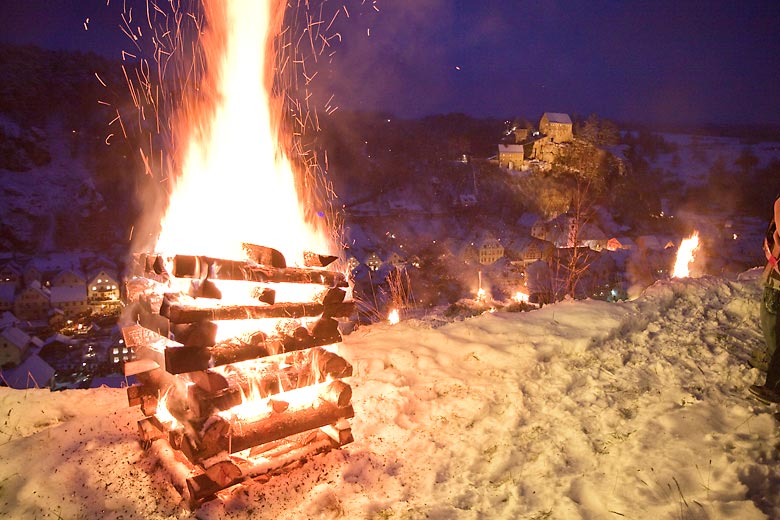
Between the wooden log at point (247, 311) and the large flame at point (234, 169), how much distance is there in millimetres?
790

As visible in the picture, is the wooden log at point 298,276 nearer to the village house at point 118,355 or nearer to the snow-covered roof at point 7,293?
the village house at point 118,355

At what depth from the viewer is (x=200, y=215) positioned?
211 inches

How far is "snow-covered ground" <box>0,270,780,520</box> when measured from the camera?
11.6 feet

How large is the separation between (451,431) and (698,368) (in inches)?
128

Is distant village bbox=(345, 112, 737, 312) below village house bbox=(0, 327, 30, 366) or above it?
above

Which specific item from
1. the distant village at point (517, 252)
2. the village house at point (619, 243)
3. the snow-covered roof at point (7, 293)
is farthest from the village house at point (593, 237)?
the snow-covered roof at point (7, 293)

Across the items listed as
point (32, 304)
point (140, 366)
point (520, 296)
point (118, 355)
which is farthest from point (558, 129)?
point (140, 366)

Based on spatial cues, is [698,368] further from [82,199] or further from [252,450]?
[82,199]

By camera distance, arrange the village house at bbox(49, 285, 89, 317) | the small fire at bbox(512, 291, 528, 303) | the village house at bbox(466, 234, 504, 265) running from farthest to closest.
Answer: the village house at bbox(466, 234, 504, 265) < the village house at bbox(49, 285, 89, 317) < the small fire at bbox(512, 291, 528, 303)

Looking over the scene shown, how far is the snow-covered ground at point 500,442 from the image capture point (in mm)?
3551

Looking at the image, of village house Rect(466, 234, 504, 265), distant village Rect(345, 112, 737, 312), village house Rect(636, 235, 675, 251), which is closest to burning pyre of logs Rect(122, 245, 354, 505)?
distant village Rect(345, 112, 737, 312)

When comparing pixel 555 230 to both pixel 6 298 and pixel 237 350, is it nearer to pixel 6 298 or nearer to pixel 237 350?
pixel 237 350

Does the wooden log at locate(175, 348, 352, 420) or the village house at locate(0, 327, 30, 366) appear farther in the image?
the village house at locate(0, 327, 30, 366)

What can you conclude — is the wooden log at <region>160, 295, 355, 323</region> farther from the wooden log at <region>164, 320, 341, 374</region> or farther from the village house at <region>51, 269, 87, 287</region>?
the village house at <region>51, 269, 87, 287</region>
